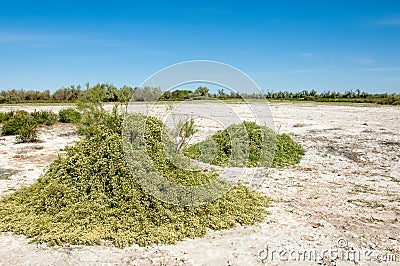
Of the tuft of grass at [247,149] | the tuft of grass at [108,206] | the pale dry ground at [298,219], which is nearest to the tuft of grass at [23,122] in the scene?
the pale dry ground at [298,219]

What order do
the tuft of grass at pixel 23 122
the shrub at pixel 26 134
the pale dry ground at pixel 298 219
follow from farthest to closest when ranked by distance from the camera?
the tuft of grass at pixel 23 122 → the shrub at pixel 26 134 → the pale dry ground at pixel 298 219

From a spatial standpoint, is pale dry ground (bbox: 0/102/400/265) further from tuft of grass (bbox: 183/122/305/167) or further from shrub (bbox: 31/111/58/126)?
shrub (bbox: 31/111/58/126)

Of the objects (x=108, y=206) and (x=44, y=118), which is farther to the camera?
(x=44, y=118)

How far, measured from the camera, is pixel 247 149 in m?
8.66

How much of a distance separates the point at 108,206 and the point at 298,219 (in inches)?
93.7

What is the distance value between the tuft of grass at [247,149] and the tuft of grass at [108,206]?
2662 millimetres

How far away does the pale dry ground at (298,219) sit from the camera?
151 inches

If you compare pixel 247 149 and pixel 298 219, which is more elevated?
pixel 247 149

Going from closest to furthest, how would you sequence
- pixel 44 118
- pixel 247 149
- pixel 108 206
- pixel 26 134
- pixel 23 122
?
pixel 108 206 < pixel 247 149 < pixel 26 134 < pixel 23 122 < pixel 44 118

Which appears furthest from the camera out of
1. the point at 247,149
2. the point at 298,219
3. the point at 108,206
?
the point at 247,149

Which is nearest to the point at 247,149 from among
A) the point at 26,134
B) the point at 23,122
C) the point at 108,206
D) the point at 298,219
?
the point at 298,219

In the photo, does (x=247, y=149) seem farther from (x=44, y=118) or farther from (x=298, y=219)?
(x=44, y=118)

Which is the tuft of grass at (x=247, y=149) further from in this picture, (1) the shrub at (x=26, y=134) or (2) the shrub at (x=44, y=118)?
(2) the shrub at (x=44, y=118)

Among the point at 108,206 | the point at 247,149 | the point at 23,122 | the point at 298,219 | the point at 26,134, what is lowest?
the point at 298,219
